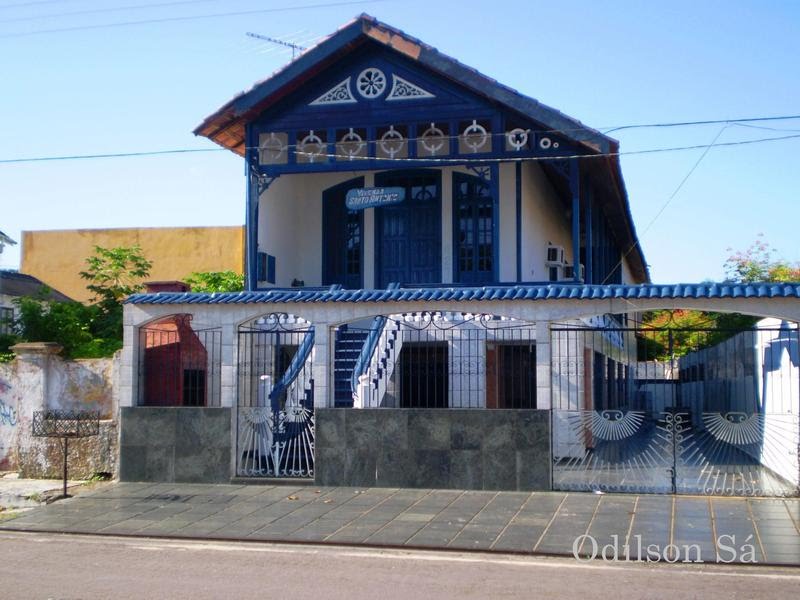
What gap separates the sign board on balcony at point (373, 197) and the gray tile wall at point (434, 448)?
23.9 feet

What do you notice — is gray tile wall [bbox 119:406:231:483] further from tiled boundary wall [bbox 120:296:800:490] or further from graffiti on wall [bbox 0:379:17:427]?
graffiti on wall [bbox 0:379:17:427]

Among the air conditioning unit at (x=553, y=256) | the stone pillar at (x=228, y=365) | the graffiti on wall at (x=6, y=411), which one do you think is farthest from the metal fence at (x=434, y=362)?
the graffiti on wall at (x=6, y=411)

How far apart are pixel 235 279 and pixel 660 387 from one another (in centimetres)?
1785

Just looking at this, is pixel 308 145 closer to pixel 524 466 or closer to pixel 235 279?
pixel 235 279

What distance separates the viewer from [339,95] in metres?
20.3

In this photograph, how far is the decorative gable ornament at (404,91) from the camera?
1977 centimetres

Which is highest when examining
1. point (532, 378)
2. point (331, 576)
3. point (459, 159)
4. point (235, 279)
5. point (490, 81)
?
point (490, 81)

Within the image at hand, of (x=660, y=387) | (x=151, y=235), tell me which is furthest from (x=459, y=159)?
(x=660, y=387)

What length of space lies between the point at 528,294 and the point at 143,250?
21333mm

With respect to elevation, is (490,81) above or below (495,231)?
above

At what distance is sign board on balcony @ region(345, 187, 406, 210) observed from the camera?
21.2 m

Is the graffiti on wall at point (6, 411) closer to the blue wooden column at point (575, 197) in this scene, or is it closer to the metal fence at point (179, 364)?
the metal fence at point (179, 364)

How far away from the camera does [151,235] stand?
33.1 meters

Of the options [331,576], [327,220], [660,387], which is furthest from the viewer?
[660,387]
